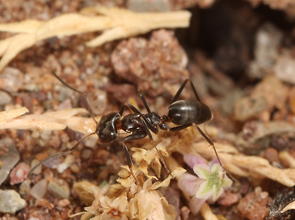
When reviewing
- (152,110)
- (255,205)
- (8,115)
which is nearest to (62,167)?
(8,115)

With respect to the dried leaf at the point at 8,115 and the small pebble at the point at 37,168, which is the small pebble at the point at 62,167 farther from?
the dried leaf at the point at 8,115

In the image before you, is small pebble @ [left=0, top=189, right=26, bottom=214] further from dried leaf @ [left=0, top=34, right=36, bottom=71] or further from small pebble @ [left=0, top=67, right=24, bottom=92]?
dried leaf @ [left=0, top=34, right=36, bottom=71]

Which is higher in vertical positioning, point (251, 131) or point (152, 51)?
point (152, 51)

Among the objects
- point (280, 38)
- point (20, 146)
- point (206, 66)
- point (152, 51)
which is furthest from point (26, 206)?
point (280, 38)

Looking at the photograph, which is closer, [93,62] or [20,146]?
[20,146]

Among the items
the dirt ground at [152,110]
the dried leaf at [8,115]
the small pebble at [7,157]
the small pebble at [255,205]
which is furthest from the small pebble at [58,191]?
the small pebble at [255,205]

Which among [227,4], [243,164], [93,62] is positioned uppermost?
[227,4]

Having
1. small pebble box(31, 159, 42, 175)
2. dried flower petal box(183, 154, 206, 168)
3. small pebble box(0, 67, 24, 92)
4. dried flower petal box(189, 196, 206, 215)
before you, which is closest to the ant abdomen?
dried flower petal box(183, 154, 206, 168)

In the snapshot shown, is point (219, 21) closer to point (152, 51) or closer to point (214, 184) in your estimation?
point (152, 51)
